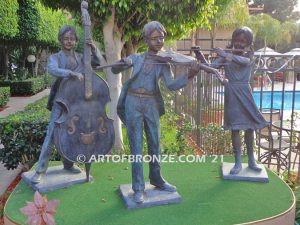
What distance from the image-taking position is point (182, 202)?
3.50 metres

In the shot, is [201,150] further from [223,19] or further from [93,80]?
[223,19]

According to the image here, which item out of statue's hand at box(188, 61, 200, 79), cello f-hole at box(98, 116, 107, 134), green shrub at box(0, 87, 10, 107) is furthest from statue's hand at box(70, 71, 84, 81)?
green shrub at box(0, 87, 10, 107)

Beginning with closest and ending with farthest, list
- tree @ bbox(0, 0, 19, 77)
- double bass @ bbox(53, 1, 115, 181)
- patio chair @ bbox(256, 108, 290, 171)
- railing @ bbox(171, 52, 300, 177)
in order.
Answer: double bass @ bbox(53, 1, 115, 181), patio chair @ bbox(256, 108, 290, 171), railing @ bbox(171, 52, 300, 177), tree @ bbox(0, 0, 19, 77)

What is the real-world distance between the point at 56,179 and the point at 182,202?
1422mm

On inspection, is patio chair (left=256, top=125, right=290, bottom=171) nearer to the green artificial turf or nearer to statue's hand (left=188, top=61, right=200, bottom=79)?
the green artificial turf

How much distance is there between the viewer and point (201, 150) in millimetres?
6867

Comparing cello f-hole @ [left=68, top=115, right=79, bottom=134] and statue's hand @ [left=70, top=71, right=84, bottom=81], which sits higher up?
statue's hand @ [left=70, top=71, right=84, bottom=81]

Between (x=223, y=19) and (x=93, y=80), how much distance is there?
18.3 meters

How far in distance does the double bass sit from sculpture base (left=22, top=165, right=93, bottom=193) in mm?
366

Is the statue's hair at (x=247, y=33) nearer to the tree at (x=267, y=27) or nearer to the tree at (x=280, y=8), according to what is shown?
the tree at (x=267, y=27)

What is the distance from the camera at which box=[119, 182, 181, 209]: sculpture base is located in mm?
3373

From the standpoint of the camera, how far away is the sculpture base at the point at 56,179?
3787 mm

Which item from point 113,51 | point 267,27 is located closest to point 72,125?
point 113,51

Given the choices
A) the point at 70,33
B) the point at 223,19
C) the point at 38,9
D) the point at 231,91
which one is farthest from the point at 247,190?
the point at 223,19
